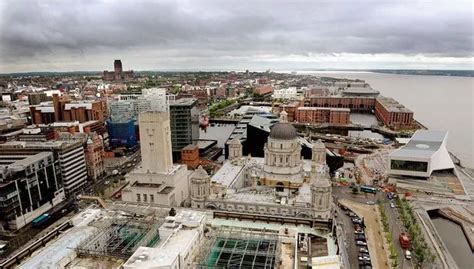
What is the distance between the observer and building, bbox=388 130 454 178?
66000mm

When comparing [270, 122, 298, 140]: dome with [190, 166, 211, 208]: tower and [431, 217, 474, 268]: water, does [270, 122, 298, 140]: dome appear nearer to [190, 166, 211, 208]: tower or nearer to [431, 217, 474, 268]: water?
[190, 166, 211, 208]: tower

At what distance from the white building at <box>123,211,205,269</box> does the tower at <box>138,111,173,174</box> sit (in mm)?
22608

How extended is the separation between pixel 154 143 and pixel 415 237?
3947 cm

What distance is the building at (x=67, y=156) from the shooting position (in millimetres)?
57594

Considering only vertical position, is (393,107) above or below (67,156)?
below

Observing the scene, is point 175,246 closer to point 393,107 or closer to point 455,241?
point 455,241

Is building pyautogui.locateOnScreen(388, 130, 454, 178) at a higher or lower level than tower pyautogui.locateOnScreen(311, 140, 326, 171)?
lower

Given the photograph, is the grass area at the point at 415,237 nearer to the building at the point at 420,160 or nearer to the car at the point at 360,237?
the car at the point at 360,237

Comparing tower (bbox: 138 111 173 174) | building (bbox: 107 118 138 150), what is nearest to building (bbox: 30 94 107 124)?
building (bbox: 107 118 138 150)

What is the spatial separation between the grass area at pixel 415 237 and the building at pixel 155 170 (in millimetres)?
32913

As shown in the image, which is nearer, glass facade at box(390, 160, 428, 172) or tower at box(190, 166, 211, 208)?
tower at box(190, 166, 211, 208)

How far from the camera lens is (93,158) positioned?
6950 centimetres

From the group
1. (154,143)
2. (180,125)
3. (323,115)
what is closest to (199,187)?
(154,143)

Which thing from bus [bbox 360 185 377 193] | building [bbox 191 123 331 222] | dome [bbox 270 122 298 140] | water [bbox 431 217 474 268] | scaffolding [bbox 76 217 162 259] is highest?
dome [bbox 270 122 298 140]
